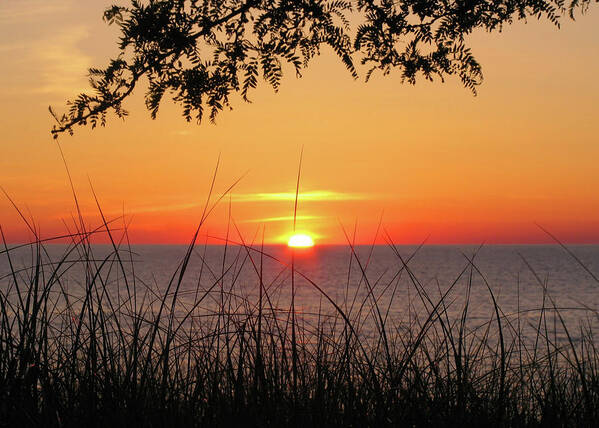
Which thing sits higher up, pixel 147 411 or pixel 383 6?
pixel 383 6

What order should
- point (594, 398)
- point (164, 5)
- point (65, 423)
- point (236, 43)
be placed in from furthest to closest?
point (236, 43) < point (164, 5) < point (594, 398) < point (65, 423)

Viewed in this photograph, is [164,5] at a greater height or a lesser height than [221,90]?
greater

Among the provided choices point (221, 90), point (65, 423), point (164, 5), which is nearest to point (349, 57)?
point (221, 90)

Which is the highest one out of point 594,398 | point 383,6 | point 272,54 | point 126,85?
point 383,6

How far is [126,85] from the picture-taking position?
4.18 m

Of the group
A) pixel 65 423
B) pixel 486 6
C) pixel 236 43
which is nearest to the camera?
pixel 65 423

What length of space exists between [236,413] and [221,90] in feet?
7.63

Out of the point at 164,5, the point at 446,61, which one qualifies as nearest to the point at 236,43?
the point at 164,5

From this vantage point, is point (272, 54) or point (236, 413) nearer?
point (236, 413)

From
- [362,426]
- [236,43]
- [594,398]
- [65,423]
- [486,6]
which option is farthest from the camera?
[486,6]

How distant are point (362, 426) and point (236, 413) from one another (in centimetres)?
53

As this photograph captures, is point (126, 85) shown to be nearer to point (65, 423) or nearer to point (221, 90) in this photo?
point (221, 90)

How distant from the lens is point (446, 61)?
497 cm

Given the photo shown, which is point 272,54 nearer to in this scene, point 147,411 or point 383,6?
point 383,6
